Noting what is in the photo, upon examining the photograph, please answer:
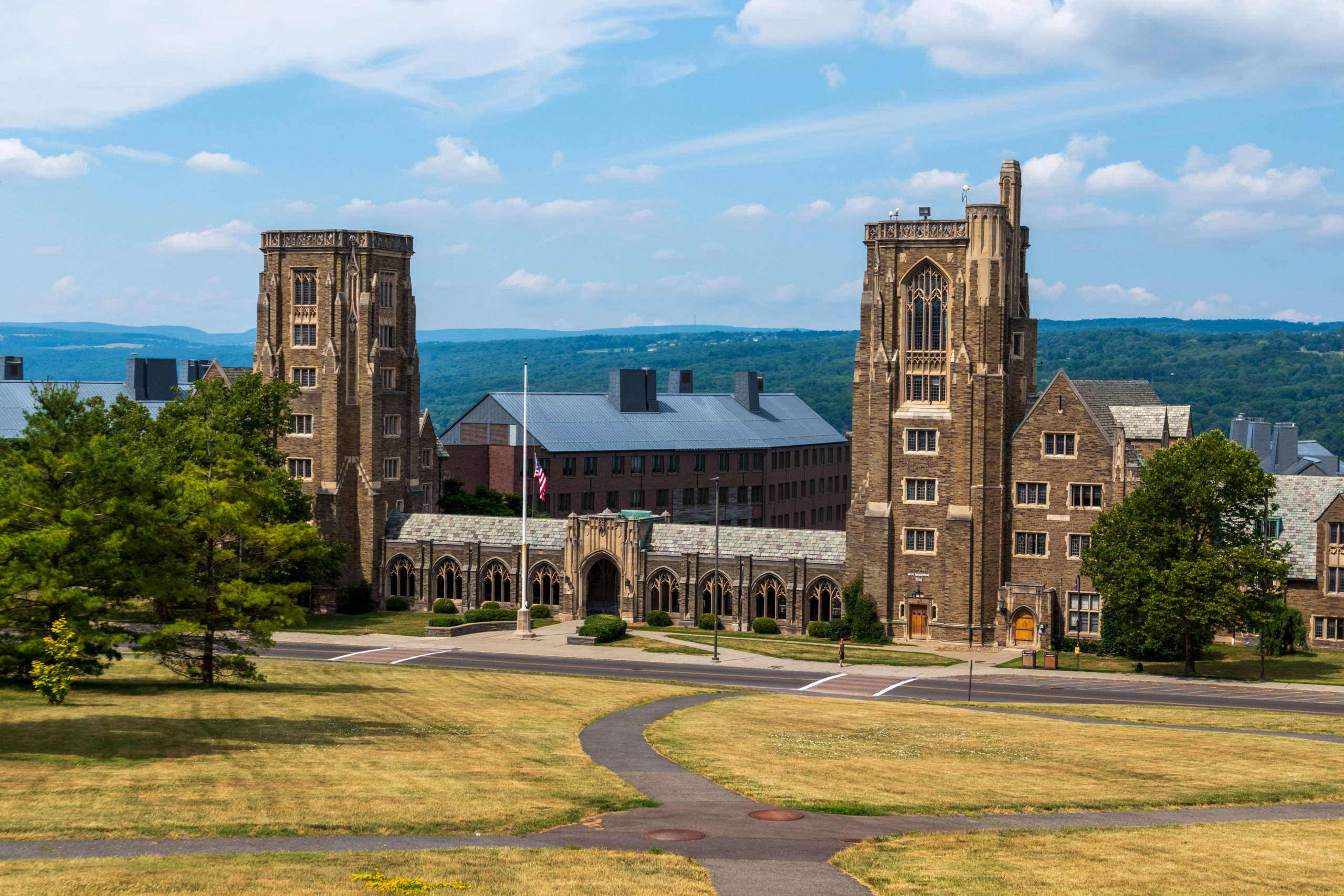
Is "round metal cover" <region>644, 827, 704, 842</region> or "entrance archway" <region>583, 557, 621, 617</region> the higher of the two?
"entrance archway" <region>583, 557, 621, 617</region>

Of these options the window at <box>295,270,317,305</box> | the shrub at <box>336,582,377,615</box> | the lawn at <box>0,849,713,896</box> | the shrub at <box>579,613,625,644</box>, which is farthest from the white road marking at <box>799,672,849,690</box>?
the window at <box>295,270,317,305</box>

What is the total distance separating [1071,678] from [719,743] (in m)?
32.0

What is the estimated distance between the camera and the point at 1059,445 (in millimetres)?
81688

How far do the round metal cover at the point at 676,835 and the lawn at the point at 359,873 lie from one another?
1.75 metres

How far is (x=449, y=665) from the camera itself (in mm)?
71125

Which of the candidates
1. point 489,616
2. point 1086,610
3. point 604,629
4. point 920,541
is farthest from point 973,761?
point 489,616

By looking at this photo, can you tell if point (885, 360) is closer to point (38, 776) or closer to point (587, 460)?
point (587, 460)

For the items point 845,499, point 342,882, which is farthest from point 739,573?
point 845,499

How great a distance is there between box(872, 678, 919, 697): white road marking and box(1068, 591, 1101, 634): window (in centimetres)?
1687

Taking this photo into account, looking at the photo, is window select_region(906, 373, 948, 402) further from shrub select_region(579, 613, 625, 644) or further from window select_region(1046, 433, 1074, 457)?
shrub select_region(579, 613, 625, 644)

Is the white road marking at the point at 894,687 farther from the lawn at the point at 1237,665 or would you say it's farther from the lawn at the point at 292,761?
the lawn at the point at 292,761

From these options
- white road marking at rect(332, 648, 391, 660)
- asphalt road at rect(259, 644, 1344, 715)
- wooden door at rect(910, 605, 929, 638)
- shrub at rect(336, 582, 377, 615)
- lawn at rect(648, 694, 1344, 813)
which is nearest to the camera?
lawn at rect(648, 694, 1344, 813)

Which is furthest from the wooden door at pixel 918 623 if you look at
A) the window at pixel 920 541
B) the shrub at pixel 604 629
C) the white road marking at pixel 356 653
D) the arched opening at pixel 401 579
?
→ the arched opening at pixel 401 579

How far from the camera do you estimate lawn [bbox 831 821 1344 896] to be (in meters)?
26.9
